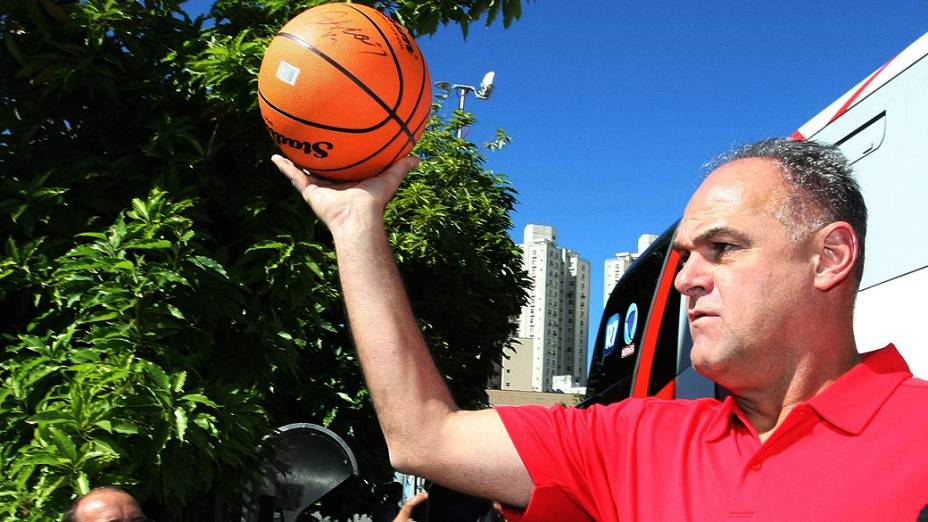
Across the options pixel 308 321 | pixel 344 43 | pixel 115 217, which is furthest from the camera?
pixel 308 321

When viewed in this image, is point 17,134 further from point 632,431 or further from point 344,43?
point 632,431

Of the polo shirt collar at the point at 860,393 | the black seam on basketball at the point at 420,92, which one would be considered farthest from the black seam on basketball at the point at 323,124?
the polo shirt collar at the point at 860,393

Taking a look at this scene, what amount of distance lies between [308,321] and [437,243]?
633 centimetres

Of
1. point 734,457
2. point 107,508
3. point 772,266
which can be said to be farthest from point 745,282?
point 107,508

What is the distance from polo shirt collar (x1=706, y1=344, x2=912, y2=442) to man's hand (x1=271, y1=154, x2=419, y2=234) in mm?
828

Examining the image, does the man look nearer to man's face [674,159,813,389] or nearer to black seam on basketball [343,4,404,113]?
man's face [674,159,813,389]

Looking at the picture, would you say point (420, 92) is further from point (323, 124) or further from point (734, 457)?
point (734, 457)

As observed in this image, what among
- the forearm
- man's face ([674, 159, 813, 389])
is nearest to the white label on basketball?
the forearm

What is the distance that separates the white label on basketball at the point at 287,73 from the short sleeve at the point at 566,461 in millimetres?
1106

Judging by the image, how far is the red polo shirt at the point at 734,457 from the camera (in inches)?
62.9

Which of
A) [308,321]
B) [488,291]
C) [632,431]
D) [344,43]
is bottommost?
[632,431]

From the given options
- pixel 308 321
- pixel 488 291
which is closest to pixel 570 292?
pixel 488 291

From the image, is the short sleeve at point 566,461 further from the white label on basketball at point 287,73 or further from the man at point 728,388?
the white label on basketball at point 287,73

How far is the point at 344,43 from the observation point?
264 cm
